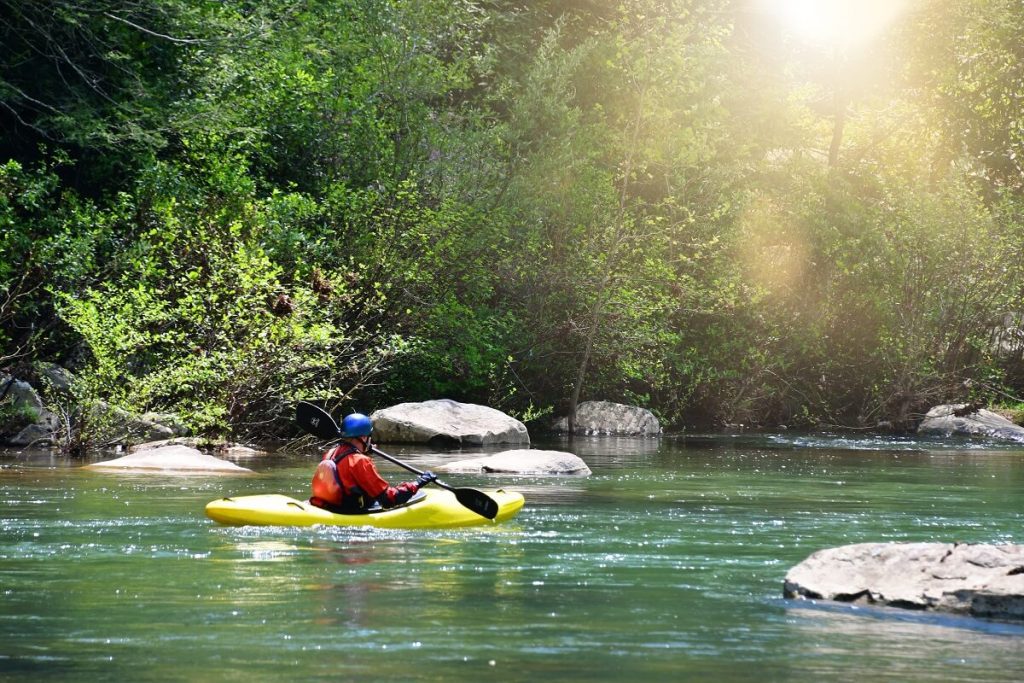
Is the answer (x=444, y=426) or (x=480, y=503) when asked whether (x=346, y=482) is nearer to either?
(x=480, y=503)

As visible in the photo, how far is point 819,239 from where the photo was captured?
3030 cm

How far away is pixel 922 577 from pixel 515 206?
1834 centimetres

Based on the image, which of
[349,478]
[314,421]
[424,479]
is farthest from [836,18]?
[349,478]

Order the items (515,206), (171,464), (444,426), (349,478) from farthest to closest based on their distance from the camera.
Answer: (515,206) < (444,426) < (171,464) < (349,478)

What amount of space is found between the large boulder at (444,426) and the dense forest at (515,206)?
0.75 m

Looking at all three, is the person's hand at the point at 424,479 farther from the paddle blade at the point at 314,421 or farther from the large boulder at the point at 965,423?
the large boulder at the point at 965,423

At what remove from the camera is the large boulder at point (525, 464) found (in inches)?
674

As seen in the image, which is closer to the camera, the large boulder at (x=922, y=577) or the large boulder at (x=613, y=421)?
the large boulder at (x=922, y=577)

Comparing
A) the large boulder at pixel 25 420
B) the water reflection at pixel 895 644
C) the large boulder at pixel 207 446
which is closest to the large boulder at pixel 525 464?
the large boulder at pixel 207 446

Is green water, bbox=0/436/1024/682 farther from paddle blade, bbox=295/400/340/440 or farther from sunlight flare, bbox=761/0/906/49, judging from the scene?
sunlight flare, bbox=761/0/906/49

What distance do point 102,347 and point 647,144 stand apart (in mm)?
13598

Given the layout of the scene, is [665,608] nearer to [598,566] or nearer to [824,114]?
[598,566]

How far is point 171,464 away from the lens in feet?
55.6

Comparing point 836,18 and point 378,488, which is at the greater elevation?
point 836,18
